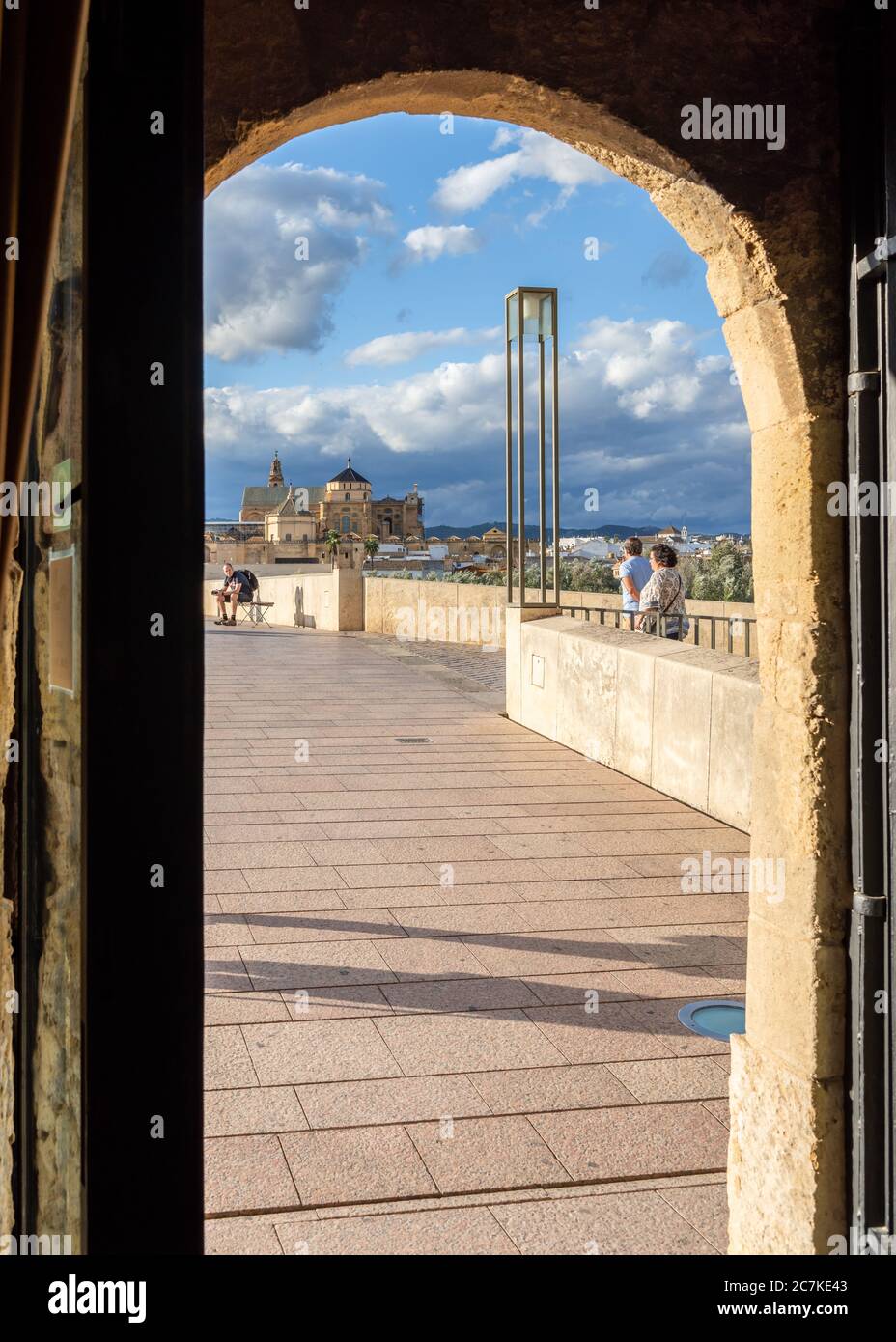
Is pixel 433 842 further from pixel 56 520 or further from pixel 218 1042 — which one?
pixel 56 520

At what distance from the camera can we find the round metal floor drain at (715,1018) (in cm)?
391

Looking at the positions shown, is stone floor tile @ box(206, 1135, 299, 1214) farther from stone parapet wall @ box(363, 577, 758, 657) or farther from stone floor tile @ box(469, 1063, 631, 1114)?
stone parapet wall @ box(363, 577, 758, 657)

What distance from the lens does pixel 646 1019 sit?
3.98 meters

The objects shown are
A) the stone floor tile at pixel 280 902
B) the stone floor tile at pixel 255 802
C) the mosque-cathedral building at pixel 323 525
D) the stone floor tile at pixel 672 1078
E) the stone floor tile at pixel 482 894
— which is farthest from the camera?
the mosque-cathedral building at pixel 323 525

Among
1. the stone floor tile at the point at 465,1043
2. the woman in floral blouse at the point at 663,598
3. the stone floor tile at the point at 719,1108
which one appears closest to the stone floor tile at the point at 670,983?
the stone floor tile at the point at 465,1043

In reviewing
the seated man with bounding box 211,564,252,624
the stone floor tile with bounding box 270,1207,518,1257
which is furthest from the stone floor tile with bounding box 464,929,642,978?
the seated man with bounding box 211,564,252,624

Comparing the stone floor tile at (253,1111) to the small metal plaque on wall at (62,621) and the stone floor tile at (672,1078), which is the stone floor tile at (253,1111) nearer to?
the stone floor tile at (672,1078)

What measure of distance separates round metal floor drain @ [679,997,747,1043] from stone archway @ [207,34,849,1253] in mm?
1119

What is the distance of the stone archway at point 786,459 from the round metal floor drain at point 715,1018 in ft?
3.67

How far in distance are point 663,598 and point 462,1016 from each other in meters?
5.08

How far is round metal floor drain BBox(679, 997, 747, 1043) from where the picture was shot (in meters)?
3.91

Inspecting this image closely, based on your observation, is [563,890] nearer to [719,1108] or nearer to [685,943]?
[685,943]

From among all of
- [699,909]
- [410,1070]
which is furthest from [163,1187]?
[699,909]

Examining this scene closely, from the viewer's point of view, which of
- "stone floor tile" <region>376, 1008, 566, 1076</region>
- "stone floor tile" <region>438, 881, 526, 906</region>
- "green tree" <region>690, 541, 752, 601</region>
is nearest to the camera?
"stone floor tile" <region>376, 1008, 566, 1076</region>
